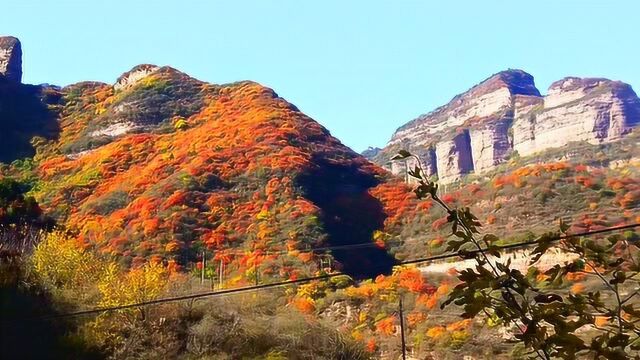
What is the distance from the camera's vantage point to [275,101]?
72500 millimetres

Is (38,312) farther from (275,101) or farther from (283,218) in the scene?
(275,101)

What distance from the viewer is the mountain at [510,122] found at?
101188 millimetres

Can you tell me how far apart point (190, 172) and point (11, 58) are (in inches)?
1824

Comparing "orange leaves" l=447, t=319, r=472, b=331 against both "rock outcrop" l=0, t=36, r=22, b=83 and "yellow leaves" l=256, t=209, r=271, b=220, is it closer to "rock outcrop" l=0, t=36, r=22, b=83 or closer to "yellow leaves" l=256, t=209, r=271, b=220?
"yellow leaves" l=256, t=209, r=271, b=220

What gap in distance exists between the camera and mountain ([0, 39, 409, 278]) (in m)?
48.9

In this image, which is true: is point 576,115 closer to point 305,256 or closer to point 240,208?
point 240,208

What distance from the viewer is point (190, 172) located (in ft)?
183

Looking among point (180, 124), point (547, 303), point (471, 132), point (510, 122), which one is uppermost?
point (510, 122)

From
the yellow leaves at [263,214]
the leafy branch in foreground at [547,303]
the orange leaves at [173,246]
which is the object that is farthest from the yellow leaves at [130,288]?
the leafy branch in foreground at [547,303]

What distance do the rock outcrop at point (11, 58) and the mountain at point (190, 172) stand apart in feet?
6.52

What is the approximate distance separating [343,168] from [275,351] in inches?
Answer: 1460

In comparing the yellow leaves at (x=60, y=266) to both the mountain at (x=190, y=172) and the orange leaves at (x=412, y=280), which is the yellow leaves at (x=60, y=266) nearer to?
the mountain at (x=190, y=172)

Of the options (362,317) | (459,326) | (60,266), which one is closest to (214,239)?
(362,317)

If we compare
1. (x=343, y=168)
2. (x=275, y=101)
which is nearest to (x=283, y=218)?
(x=343, y=168)
